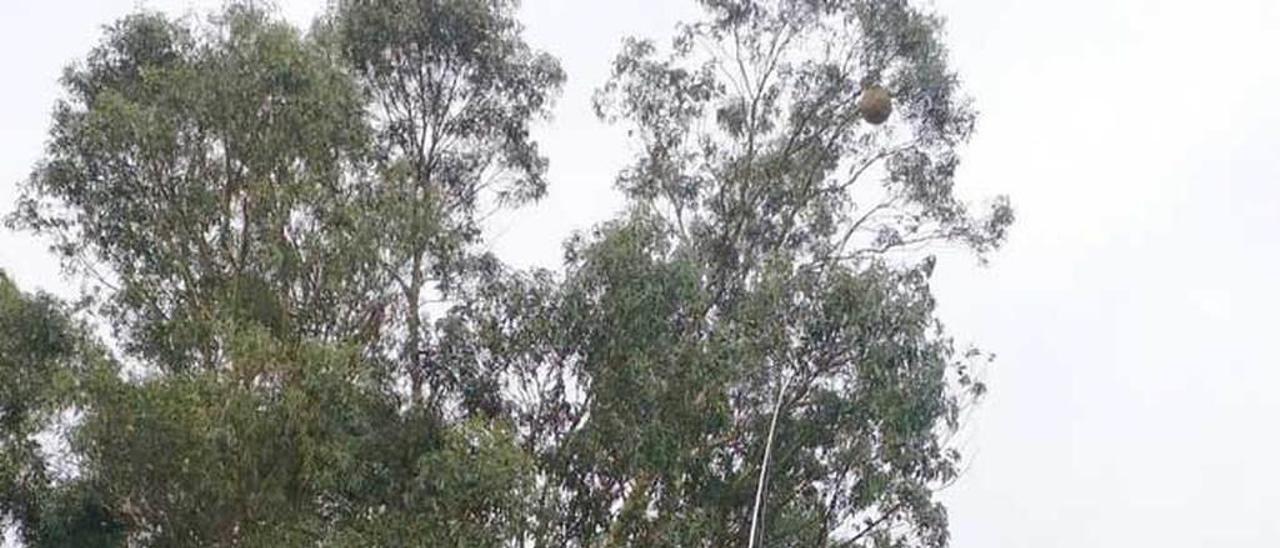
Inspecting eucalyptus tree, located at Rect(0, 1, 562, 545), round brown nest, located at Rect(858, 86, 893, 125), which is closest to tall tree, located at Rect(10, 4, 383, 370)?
eucalyptus tree, located at Rect(0, 1, 562, 545)

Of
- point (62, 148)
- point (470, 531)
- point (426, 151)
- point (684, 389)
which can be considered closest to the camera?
point (470, 531)

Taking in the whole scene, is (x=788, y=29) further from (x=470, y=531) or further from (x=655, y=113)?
(x=470, y=531)

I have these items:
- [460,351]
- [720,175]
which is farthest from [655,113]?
[460,351]

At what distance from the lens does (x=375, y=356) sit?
45.9ft

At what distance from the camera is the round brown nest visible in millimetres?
16172

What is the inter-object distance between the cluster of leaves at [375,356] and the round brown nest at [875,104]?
66.2 inches

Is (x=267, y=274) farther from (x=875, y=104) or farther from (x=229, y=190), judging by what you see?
(x=875, y=104)

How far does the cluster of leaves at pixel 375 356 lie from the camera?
12734 millimetres

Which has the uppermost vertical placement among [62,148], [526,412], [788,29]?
[788,29]

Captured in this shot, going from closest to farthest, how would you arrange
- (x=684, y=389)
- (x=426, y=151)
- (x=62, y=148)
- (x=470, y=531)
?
(x=470, y=531)
(x=684, y=389)
(x=62, y=148)
(x=426, y=151)

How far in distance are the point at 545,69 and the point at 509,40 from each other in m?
0.48

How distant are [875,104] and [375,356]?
5.32 meters

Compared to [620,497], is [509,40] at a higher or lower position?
higher

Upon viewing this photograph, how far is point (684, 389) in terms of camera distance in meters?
13.3
